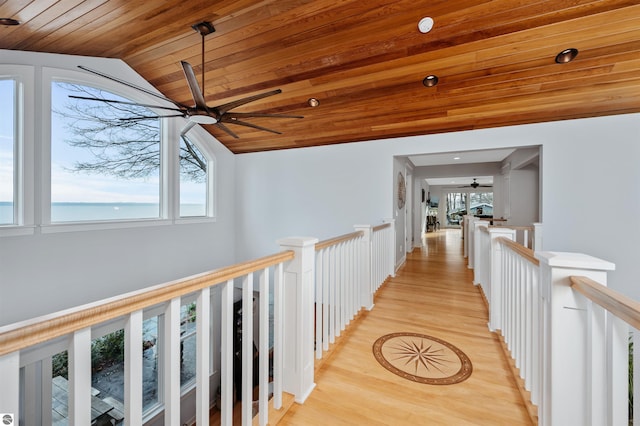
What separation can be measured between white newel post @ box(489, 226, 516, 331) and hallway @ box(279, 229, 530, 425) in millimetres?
141

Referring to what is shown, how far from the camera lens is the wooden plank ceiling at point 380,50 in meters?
2.24

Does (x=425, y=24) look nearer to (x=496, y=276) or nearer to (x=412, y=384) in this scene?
(x=496, y=276)

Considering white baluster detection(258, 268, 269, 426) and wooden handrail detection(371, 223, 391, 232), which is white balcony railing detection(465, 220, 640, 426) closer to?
white baluster detection(258, 268, 269, 426)

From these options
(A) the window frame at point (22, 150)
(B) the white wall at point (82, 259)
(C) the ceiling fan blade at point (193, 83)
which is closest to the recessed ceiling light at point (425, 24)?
(C) the ceiling fan blade at point (193, 83)

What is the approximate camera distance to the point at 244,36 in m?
2.69

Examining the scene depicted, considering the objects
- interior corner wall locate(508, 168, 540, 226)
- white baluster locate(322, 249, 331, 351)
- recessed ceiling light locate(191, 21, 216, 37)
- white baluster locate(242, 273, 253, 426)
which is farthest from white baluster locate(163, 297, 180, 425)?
interior corner wall locate(508, 168, 540, 226)

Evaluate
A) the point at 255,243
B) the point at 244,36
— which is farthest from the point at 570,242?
the point at 255,243

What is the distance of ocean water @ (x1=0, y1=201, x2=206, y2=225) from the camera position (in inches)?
111

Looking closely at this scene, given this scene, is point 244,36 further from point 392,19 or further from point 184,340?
point 184,340

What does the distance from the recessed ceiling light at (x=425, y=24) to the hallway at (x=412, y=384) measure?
273 centimetres

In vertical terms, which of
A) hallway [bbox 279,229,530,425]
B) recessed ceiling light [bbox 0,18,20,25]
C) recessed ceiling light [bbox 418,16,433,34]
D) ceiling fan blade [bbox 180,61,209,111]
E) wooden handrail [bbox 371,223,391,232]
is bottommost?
hallway [bbox 279,229,530,425]

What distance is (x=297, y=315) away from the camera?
152 cm

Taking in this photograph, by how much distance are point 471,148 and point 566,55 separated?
148 centimetres

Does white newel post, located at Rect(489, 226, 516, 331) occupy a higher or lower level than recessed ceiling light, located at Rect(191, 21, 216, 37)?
lower
